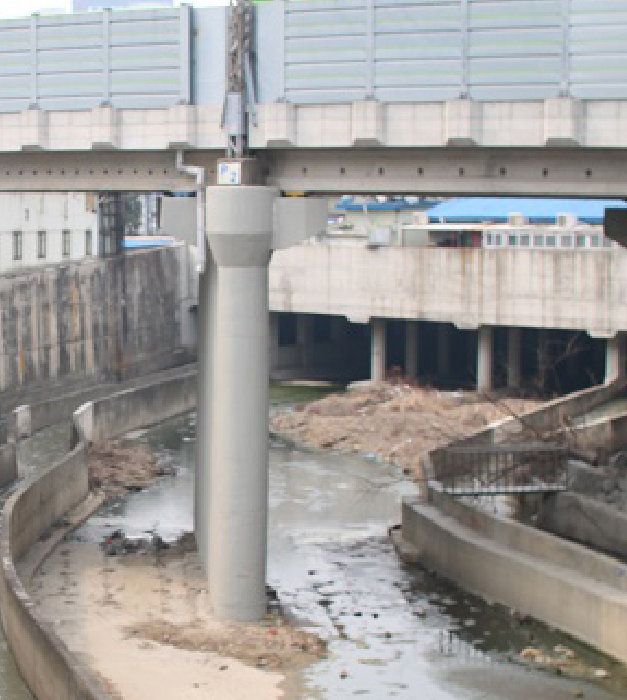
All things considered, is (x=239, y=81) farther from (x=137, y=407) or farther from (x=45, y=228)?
(x=45, y=228)

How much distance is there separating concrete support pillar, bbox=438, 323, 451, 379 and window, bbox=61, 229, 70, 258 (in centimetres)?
1635

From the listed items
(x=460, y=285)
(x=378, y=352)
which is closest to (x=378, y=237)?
(x=460, y=285)

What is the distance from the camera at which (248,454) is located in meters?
31.0

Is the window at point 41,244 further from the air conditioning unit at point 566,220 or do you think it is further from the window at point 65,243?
the air conditioning unit at point 566,220

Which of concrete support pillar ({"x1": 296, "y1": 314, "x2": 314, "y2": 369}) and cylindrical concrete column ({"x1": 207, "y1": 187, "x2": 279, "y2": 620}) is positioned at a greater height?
cylindrical concrete column ({"x1": 207, "y1": 187, "x2": 279, "y2": 620})

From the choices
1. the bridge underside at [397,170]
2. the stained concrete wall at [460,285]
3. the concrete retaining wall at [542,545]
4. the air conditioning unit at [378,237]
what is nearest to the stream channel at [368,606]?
the concrete retaining wall at [542,545]

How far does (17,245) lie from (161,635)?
3966 centimetres

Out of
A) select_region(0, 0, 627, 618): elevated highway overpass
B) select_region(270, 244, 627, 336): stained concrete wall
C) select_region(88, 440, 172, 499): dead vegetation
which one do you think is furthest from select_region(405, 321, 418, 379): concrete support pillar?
select_region(0, 0, 627, 618): elevated highway overpass

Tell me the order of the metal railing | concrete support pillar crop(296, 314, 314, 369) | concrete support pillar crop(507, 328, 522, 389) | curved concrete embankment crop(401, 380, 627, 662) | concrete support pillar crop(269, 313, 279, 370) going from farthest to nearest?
concrete support pillar crop(296, 314, 314, 369) → concrete support pillar crop(269, 313, 279, 370) → concrete support pillar crop(507, 328, 522, 389) → the metal railing → curved concrete embankment crop(401, 380, 627, 662)

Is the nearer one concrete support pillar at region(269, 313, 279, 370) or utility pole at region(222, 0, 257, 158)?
utility pole at region(222, 0, 257, 158)

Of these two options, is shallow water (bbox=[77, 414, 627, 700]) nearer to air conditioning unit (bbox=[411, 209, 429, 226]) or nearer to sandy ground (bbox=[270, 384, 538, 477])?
sandy ground (bbox=[270, 384, 538, 477])

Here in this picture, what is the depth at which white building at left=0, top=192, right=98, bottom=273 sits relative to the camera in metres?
67.3

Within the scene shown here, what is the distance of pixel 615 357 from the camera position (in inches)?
2680

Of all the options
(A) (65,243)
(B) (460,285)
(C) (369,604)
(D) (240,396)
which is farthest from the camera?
(A) (65,243)
